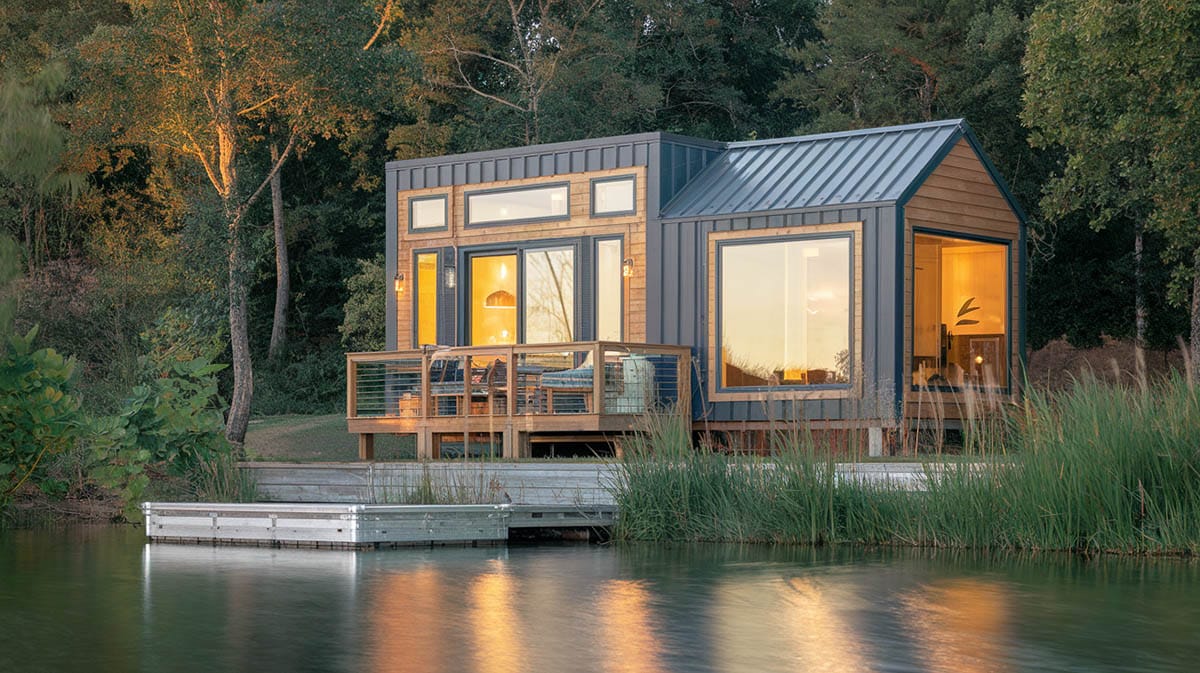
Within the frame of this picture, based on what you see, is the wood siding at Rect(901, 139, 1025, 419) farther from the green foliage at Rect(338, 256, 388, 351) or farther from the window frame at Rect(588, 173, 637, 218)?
the green foliage at Rect(338, 256, 388, 351)

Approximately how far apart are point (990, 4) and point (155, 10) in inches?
476

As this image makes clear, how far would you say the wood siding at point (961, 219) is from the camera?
14406mm

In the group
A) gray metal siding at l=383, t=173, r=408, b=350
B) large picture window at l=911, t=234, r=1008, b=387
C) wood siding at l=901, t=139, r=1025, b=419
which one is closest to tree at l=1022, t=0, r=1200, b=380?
wood siding at l=901, t=139, r=1025, b=419

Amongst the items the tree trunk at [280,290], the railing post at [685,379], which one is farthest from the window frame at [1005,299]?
the tree trunk at [280,290]

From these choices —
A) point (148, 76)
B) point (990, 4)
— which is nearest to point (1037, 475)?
point (148, 76)

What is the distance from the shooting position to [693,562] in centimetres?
951

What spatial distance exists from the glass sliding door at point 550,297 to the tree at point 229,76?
133 inches

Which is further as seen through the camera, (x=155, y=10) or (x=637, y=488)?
(x=155, y=10)

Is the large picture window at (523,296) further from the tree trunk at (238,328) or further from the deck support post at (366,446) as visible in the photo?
the tree trunk at (238,328)

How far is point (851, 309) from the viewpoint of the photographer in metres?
14.4

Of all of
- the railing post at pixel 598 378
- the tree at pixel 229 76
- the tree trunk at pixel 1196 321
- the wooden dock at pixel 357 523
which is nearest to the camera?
the wooden dock at pixel 357 523

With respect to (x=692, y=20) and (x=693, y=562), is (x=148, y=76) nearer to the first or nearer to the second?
(x=693, y=562)

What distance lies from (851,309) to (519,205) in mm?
4036

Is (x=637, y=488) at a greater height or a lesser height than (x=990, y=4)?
lesser
